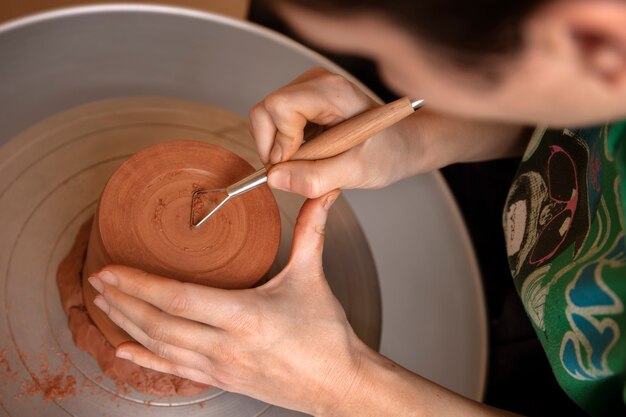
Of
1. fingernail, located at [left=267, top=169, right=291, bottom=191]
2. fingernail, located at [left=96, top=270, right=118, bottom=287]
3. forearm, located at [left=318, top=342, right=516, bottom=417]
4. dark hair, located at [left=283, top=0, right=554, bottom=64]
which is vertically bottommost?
forearm, located at [left=318, top=342, right=516, bottom=417]

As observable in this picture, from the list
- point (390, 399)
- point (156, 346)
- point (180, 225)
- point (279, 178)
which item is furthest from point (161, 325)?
point (390, 399)

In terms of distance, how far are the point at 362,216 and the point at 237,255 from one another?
0.44 meters

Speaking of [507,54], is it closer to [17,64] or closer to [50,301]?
[50,301]

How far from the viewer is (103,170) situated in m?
1.24

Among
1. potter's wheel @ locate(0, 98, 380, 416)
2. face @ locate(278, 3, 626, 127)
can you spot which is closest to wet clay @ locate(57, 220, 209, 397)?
potter's wheel @ locate(0, 98, 380, 416)

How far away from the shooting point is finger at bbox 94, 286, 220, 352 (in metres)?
0.90

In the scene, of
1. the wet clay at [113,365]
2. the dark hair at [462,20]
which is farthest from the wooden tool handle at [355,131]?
the wet clay at [113,365]

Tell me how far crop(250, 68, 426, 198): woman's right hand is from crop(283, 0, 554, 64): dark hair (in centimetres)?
41

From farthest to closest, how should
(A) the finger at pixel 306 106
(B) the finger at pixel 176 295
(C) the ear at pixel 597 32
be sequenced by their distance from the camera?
(A) the finger at pixel 306 106 < (B) the finger at pixel 176 295 < (C) the ear at pixel 597 32

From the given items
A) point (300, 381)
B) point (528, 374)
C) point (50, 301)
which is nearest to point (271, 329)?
point (300, 381)

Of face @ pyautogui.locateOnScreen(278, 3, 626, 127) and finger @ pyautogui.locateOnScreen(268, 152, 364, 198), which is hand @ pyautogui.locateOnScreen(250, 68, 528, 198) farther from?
face @ pyautogui.locateOnScreen(278, 3, 626, 127)

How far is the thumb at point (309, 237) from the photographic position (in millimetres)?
957

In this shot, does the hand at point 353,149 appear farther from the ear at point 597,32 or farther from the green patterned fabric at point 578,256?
the ear at point 597,32

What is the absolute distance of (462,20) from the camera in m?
0.51
